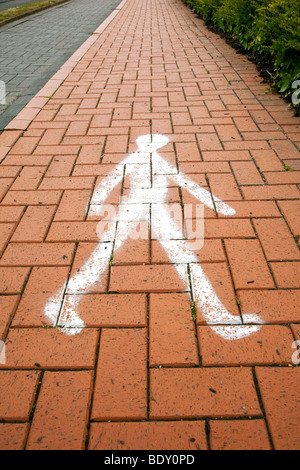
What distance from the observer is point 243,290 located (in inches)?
64.0

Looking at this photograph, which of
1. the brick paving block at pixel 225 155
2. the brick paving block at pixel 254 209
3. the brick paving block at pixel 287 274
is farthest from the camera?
the brick paving block at pixel 225 155

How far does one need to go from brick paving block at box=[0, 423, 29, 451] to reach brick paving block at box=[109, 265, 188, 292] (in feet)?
2.25

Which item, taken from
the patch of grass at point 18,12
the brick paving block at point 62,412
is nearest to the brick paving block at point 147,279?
the brick paving block at point 62,412

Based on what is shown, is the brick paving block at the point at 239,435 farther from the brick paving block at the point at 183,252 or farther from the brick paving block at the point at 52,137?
the brick paving block at the point at 52,137

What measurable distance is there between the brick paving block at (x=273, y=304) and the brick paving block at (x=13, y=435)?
103cm

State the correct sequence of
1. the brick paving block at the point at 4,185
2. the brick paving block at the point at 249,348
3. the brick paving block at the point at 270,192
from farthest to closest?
the brick paving block at the point at 4,185
the brick paving block at the point at 270,192
the brick paving block at the point at 249,348

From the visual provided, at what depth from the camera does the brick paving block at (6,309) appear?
4.94 feet

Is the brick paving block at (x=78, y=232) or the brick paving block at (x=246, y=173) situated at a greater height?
the brick paving block at (x=246, y=173)

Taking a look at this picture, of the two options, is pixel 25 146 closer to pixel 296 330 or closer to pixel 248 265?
pixel 248 265

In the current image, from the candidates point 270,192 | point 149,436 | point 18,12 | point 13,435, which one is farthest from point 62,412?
point 18,12

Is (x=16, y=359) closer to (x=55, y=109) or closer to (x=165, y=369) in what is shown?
(x=165, y=369)

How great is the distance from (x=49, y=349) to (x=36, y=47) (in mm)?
6219

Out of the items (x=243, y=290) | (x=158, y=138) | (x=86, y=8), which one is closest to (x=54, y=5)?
(x=86, y=8)

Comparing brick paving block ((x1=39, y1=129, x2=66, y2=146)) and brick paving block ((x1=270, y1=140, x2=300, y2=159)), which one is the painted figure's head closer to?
brick paving block ((x1=39, y1=129, x2=66, y2=146))
